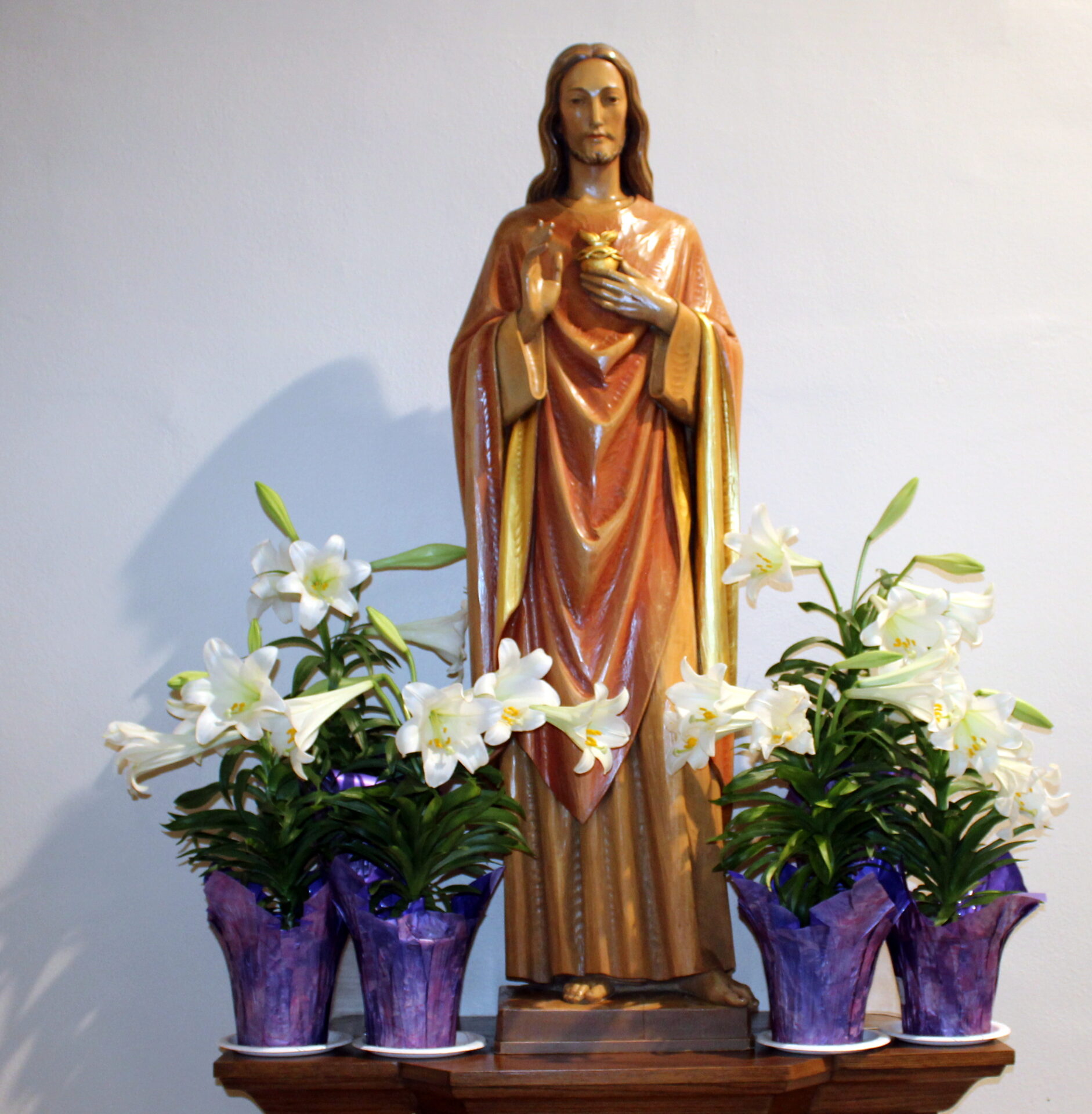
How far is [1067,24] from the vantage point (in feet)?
10.6

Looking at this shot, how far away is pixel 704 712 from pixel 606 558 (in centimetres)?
36

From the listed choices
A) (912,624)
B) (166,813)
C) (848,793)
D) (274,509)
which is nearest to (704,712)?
(848,793)

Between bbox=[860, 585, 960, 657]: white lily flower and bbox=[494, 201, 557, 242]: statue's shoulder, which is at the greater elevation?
bbox=[494, 201, 557, 242]: statue's shoulder

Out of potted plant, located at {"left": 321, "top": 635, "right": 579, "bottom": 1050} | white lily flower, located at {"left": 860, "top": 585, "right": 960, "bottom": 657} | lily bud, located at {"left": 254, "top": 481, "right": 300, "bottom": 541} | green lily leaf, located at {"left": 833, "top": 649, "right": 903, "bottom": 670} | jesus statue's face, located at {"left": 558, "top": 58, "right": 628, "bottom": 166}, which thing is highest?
jesus statue's face, located at {"left": 558, "top": 58, "right": 628, "bottom": 166}

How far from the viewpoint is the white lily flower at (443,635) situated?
2.47 metres

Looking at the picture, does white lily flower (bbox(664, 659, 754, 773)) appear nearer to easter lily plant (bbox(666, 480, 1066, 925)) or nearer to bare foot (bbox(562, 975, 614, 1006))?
easter lily plant (bbox(666, 480, 1066, 925))

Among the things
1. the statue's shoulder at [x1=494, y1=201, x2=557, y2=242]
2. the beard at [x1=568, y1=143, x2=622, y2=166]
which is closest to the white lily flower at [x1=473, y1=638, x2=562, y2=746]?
the statue's shoulder at [x1=494, y1=201, x2=557, y2=242]

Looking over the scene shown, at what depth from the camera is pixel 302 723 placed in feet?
6.94

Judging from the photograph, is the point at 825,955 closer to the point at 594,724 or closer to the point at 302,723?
the point at 594,724

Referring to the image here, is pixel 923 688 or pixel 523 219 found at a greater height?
pixel 523 219

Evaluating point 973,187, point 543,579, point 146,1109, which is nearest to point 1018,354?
point 973,187

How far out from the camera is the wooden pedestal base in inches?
84.4

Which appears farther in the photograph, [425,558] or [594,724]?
[425,558]

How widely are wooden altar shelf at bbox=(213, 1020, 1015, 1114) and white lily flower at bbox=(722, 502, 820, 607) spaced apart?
0.77 metres
